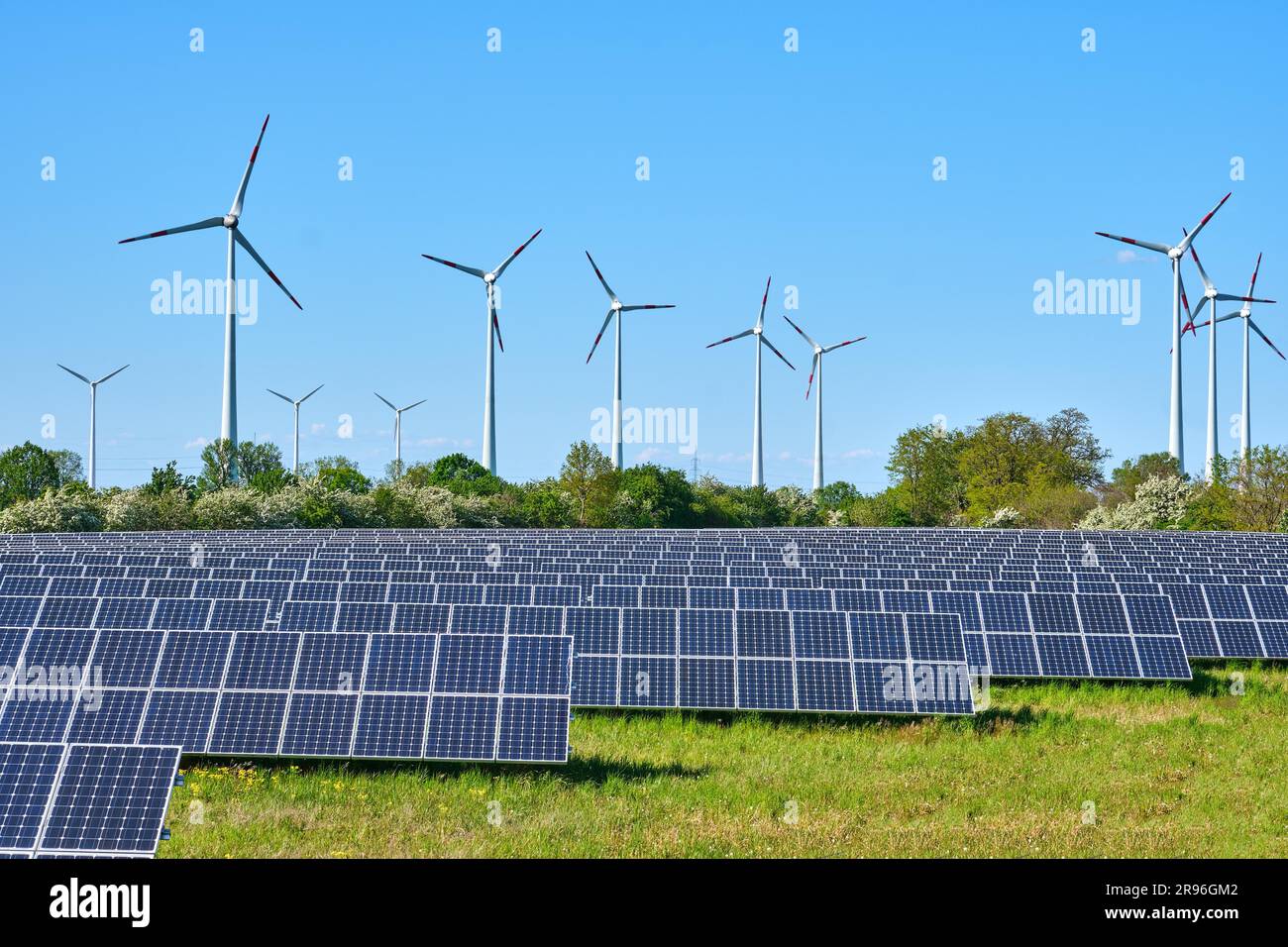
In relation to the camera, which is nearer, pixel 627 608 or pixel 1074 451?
pixel 627 608

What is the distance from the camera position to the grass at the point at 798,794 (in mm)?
14789

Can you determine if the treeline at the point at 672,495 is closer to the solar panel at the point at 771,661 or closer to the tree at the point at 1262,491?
the tree at the point at 1262,491

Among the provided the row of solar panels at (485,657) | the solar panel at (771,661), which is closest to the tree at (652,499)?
the row of solar panels at (485,657)

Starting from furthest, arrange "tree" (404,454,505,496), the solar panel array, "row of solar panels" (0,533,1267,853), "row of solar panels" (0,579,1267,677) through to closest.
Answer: "tree" (404,454,505,496)
"row of solar panels" (0,579,1267,677)
"row of solar panels" (0,533,1267,853)
the solar panel array

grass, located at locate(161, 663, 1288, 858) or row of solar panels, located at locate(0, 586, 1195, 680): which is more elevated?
row of solar panels, located at locate(0, 586, 1195, 680)

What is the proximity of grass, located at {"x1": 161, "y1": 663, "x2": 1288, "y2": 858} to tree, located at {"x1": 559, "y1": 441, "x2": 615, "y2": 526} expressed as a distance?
81810 mm

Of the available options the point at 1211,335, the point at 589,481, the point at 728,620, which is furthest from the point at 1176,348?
the point at 728,620

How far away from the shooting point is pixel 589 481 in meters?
108

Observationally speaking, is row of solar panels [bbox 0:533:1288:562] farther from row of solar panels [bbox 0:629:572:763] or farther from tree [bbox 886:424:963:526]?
tree [bbox 886:424:963:526]

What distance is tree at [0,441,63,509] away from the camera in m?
95.4

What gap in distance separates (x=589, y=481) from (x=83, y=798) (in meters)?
94.7

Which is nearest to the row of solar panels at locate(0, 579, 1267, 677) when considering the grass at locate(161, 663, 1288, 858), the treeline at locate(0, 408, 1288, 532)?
the grass at locate(161, 663, 1288, 858)

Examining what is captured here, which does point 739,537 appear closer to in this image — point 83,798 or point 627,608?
point 627,608
